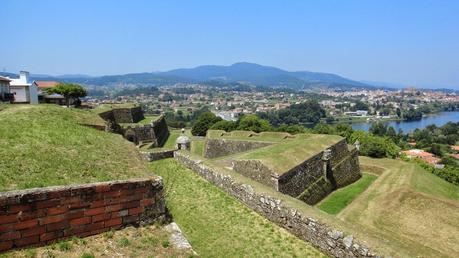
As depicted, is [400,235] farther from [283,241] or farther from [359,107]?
[359,107]

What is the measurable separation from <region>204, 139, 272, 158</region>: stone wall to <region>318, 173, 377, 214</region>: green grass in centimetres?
659

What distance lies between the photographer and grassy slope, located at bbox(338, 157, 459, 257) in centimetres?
1321

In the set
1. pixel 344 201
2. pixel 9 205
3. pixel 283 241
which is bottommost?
pixel 344 201

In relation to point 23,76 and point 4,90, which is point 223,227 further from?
point 23,76

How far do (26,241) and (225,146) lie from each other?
859 inches

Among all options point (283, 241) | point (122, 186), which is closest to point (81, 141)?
point (122, 186)

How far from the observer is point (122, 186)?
5633 mm

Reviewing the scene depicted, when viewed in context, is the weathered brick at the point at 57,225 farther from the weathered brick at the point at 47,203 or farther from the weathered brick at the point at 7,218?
the weathered brick at the point at 7,218

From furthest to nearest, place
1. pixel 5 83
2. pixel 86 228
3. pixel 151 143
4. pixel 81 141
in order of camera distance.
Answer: pixel 151 143 → pixel 5 83 → pixel 81 141 → pixel 86 228

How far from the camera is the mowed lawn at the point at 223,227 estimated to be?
21.8 ft

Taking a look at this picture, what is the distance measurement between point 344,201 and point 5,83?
2476cm

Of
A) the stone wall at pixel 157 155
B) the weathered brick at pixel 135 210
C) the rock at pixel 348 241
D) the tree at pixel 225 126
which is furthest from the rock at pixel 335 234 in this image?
the tree at pixel 225 126

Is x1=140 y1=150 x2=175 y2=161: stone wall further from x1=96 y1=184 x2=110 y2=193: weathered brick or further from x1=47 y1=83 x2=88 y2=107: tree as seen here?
x1=47 y1=83 x2=88 y2=107: tree

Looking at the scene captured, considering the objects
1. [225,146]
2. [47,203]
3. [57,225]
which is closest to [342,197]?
[225,146]
